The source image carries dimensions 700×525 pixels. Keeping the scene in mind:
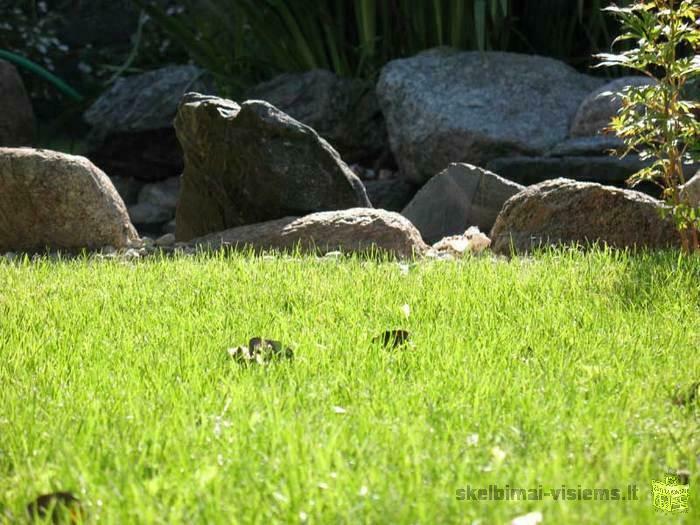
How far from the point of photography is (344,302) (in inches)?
145

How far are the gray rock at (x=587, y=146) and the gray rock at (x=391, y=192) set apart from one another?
1.37 metres

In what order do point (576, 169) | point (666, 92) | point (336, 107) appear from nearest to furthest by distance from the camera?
point (666, 92) < point (576, 169) < point (336, 107)

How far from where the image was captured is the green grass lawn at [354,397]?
1.94 metres

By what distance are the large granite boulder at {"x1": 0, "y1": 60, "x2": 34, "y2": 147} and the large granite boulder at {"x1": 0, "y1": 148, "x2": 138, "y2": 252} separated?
17.2 ft

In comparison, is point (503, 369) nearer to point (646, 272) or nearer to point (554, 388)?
point (554, 388)

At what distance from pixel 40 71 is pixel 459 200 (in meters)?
7.12

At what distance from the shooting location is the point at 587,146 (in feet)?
26.4

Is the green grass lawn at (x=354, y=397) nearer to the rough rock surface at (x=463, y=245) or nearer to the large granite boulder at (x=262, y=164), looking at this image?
the rough rock surface at (x=463, y=245)

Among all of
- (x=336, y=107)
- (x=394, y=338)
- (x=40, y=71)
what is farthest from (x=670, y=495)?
(x=40, y=71)

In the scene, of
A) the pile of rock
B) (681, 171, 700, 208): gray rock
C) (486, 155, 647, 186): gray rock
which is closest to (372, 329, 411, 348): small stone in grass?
the pile of rock

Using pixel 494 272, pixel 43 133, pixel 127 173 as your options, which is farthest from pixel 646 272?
pixel 43 133

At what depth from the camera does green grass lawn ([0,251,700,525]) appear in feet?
6.37

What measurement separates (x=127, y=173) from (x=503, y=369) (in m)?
8.65

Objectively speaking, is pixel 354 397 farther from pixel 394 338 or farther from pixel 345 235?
pixel 345 235
